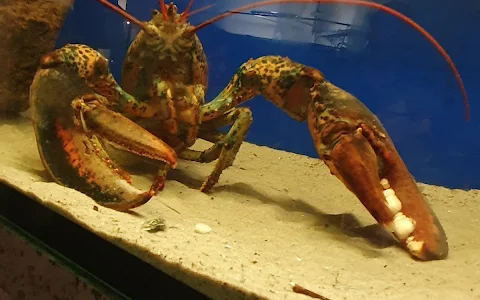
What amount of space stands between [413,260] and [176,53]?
1.54m

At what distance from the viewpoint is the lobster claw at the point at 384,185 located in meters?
1.97

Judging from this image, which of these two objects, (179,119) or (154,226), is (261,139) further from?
(154,226)

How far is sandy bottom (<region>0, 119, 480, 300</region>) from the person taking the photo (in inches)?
52.1

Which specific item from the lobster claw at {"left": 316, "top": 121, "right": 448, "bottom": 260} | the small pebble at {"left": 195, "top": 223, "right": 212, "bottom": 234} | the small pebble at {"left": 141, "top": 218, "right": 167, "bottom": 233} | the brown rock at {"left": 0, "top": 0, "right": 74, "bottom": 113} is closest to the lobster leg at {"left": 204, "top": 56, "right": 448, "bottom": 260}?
the lobster claw at {"left": 316, "top": 121, "right": 448, "bottom": 260}

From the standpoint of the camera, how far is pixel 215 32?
3721 millimetres

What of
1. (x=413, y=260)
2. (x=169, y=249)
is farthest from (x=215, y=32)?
(x=169, y=249)

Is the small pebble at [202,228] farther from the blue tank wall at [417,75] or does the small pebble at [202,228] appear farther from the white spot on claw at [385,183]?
the blue tank wall at [417,75]

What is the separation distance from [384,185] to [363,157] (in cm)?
16

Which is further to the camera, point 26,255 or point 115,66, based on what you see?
point 115,66

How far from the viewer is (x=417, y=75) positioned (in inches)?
124

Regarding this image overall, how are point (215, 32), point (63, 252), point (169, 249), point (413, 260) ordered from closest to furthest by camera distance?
point (169, 249) → point (63, 252) → point (413, 260) → point (215, 32)

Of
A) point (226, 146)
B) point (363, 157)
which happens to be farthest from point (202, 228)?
point (226, 146)

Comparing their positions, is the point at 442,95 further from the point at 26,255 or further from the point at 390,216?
the point at 26,255

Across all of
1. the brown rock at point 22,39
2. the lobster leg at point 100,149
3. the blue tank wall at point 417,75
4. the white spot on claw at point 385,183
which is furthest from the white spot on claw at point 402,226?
the brown rock at point 22,39
